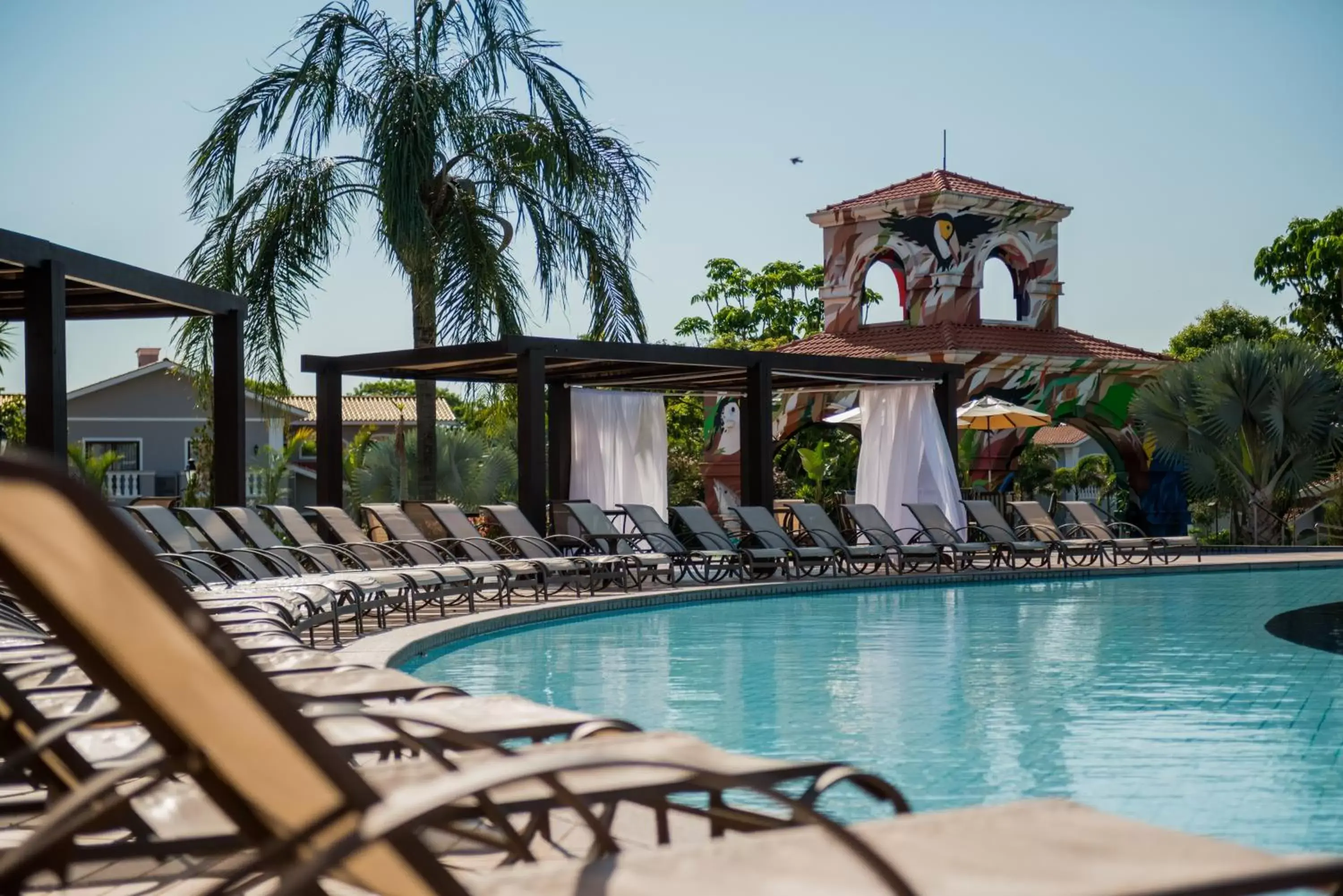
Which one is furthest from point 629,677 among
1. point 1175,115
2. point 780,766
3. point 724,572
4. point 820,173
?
point 820,173

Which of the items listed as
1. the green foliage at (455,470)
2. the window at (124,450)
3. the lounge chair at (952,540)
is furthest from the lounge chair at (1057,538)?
the window at (124,450)

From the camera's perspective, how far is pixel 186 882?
2912 millimetres

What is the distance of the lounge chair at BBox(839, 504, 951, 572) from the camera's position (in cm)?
1633

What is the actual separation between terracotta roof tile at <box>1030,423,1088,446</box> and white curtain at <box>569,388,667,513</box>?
3491 cm

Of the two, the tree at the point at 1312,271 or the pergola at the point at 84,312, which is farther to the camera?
the tree at the point at 1312,271

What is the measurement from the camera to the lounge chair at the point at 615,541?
14.2 meters

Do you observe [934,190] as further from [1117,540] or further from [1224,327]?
[1224,327]

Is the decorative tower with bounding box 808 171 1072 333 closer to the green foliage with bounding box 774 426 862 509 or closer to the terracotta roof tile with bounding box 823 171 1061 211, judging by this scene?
the terracotta roof tile with bounding box 823 171 1061 211

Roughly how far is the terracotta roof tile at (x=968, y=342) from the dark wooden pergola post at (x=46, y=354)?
21.0m

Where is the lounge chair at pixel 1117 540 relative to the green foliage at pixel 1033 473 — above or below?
below

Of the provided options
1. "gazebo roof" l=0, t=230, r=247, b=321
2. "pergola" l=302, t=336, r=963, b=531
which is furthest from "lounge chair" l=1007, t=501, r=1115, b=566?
"gazebo roof" l=0, t=230, r=247, b=321

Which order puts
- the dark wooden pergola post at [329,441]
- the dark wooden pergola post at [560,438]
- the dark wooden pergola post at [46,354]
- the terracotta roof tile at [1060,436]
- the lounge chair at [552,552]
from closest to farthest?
the dark wooden pergola post at [46,354] → the lounge chair at [552,552] → the dark wooden pergola post at [329,441] → the dark wooden pergola post at [560,438] → the terracotta roof tile at [1060,436]

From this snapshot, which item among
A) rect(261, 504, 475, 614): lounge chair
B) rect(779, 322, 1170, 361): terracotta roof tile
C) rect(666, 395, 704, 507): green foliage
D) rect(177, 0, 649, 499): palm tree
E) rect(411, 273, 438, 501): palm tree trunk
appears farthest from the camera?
rect(666, 395, 704, 507): green foliage

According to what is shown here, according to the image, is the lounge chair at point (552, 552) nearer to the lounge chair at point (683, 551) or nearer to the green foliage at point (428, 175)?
the lounge chair at point (683, 551)
